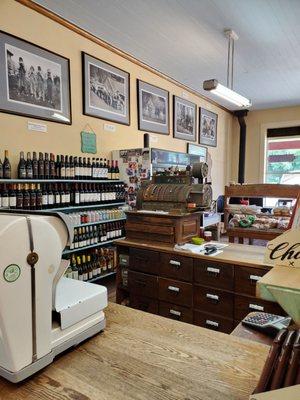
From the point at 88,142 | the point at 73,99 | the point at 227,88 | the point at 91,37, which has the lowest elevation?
the point at 88,142

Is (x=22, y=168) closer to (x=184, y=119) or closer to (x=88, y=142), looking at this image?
(x=88, y=142)

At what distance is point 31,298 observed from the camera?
2.87 feet

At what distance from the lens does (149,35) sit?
13.4 feet

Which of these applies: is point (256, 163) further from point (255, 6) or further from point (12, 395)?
point (12, 395)

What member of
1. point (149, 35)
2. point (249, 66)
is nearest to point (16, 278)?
point (149, 35)

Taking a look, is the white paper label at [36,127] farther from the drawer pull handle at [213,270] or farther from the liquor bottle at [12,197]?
the drawer pull handle at [213,270]

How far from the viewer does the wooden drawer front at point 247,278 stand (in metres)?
2.19

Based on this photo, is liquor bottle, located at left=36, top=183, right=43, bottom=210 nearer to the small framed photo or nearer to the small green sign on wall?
the small green sign on wall

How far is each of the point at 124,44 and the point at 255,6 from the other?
1.86 m

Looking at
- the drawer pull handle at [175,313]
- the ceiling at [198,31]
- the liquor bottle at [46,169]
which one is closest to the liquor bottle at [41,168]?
the liquor bottle at [46,169]

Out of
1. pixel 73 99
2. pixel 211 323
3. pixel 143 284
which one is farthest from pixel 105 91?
pixel 211 323

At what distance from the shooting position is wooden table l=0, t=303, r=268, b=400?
83 centimetres

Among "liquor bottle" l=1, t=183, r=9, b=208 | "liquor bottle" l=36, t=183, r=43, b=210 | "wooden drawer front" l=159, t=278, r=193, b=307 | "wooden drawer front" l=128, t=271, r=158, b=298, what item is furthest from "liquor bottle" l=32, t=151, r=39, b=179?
"wooden drawer front" l=159, t=278, r=193, b=307

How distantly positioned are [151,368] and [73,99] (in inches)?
145
